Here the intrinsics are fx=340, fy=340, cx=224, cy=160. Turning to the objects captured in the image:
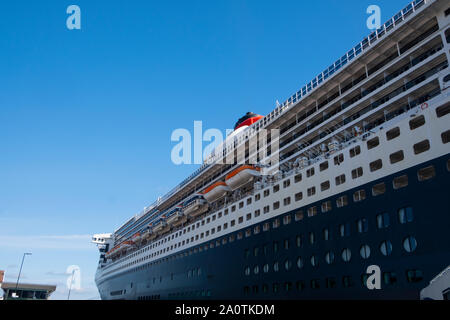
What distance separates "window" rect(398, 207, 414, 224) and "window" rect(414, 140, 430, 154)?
2472mm

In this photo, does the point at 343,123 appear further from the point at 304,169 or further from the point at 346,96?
the point at 304,169

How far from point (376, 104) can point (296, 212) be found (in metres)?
8.13

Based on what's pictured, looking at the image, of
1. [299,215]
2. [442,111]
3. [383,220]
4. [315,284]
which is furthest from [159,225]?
[442,111]

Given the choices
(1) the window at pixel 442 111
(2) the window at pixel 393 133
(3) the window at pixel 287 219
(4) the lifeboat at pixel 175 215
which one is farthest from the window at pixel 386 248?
(4) the lifeboat at pixel 175 215

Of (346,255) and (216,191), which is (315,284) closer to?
(346,255)

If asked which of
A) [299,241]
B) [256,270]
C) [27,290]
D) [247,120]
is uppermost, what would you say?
[247,120]

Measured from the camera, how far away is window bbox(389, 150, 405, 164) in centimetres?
1497

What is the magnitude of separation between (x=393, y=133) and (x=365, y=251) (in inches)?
216

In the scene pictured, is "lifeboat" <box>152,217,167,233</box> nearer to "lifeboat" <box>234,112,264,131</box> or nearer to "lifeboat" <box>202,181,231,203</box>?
"lifeboat" <box>202,181,231,203</box>

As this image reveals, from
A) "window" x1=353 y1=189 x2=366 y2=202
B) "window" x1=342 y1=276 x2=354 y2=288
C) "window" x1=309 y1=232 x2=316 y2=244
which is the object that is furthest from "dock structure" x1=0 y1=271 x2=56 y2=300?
"window" x1=353 y1=189 x2=366 y2=202

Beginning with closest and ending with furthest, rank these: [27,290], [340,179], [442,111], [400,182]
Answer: [442,111] < [400,182] < [340,179] < [27,290]

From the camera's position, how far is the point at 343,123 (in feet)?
72.8

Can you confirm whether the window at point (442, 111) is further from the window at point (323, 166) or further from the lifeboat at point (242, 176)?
the lifeboat at point (242, 176)

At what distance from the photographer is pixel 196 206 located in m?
35.1
